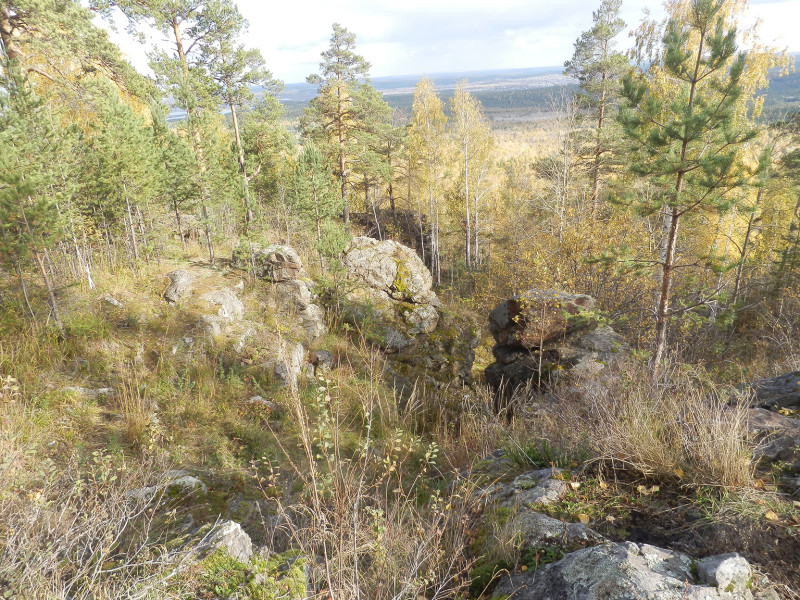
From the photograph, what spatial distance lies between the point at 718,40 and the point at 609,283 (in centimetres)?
797

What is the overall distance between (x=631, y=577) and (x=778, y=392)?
369 cm

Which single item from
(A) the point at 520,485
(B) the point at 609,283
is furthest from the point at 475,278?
(A) the point at 520,485

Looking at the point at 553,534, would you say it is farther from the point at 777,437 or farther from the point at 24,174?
the point at 24,174

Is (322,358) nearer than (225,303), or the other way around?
(225,303)

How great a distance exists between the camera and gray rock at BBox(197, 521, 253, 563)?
209 centimetres

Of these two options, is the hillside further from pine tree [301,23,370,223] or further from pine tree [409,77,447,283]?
pine tree [409,77,447,283]

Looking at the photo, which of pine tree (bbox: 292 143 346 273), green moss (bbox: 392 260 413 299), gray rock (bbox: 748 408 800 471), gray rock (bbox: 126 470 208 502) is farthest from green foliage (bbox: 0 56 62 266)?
gray rock (bbox: 748 408 800 471)

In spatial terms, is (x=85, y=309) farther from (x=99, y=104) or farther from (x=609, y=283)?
(x=609, y=283)

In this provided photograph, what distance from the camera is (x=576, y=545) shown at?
2219 mm

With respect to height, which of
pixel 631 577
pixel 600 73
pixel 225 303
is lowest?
pixel 225 303

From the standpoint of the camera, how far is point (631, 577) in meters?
1.77

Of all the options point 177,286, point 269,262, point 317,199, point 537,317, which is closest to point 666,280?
point 537,317

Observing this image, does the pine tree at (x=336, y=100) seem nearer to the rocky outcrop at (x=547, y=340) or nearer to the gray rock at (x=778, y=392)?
the rocky outcrop at (x=547, y=340)

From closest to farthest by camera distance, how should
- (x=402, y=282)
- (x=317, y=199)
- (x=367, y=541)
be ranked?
(x=367, y=541), (x=317, y=199), (x=402, y=282)
